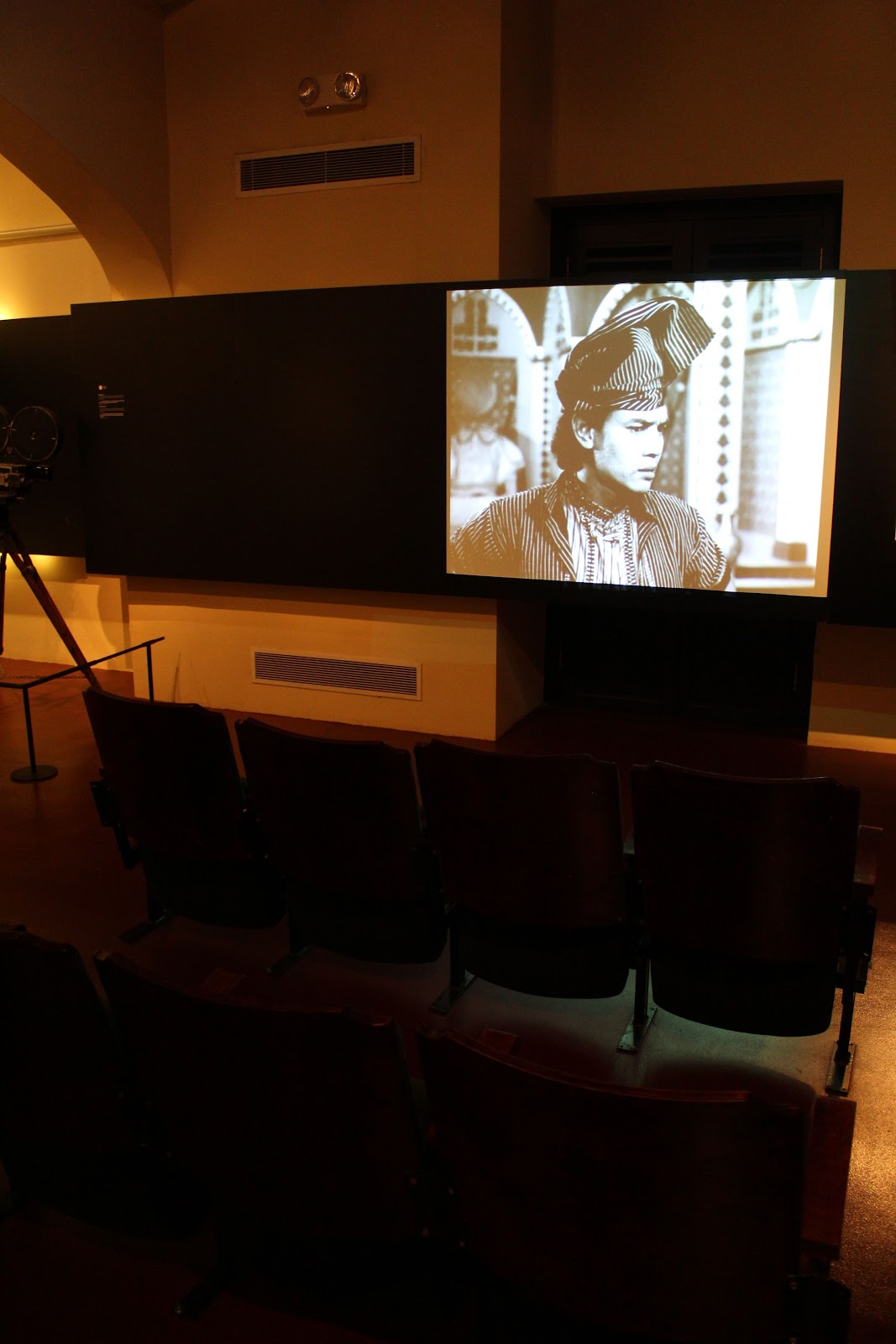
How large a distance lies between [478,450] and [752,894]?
10.7 ft

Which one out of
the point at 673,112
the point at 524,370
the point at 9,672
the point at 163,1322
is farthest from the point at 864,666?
the point at 9,672

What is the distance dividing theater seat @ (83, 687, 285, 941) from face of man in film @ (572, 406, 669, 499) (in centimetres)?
269

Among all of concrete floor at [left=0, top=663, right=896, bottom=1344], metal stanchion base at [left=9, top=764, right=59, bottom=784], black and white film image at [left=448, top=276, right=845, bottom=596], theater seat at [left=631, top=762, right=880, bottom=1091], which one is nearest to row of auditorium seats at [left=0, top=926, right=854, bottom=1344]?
concrete floor at [left=0, top=663, right=896, bottom=1344]

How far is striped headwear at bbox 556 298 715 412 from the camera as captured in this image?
4.67 m

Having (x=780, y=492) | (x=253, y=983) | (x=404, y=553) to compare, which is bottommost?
(x=253, y=983)

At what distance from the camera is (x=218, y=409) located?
5684mm

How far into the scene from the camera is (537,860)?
8.16ft

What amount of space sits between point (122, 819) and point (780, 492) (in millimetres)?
3118

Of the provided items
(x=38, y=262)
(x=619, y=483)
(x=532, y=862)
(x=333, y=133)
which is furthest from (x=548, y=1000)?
(x=38, y=262)

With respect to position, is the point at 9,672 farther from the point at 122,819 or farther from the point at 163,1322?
the point at 163,1322

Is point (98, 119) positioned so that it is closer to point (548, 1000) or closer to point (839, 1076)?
point (548, 1000)

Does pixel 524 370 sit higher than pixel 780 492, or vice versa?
pixel 524 370

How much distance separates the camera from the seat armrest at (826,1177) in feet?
4.30

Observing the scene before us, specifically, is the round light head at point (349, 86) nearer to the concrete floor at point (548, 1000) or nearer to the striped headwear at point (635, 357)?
the striped headwear at point (635, 357)
